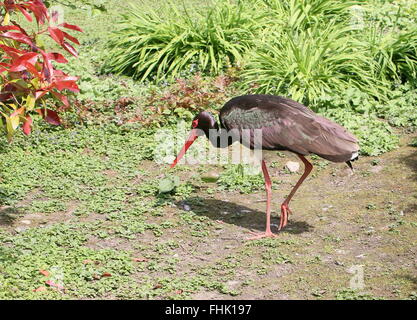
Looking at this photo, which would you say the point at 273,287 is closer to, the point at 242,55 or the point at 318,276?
the point at 318,276

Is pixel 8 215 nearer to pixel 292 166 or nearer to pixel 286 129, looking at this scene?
pixel 286 129

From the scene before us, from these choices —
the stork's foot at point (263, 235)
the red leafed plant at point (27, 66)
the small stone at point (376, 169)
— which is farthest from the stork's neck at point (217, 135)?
the red leafed plant at point (27, 66)

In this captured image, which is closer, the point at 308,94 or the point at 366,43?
the point at 308,94

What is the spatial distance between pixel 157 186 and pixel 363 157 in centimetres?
225

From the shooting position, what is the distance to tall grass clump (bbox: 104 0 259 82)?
9.74 metres

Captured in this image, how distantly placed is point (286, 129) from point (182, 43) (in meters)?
3.70

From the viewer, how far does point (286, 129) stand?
6574 mm

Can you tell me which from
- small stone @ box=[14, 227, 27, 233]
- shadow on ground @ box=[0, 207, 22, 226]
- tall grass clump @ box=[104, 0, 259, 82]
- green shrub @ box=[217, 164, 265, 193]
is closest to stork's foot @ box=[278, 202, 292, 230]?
green shrub @ box=[217, 164, 265, 193]

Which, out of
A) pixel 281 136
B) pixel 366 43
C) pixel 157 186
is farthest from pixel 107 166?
pixel 366 43

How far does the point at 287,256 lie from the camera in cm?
603

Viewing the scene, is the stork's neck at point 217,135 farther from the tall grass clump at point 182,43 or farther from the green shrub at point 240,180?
the tall grass clump at point 182,43

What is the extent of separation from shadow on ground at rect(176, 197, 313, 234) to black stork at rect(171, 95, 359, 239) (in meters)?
0.15

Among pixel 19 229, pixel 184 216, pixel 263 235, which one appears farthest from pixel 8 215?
pixel 263 235
